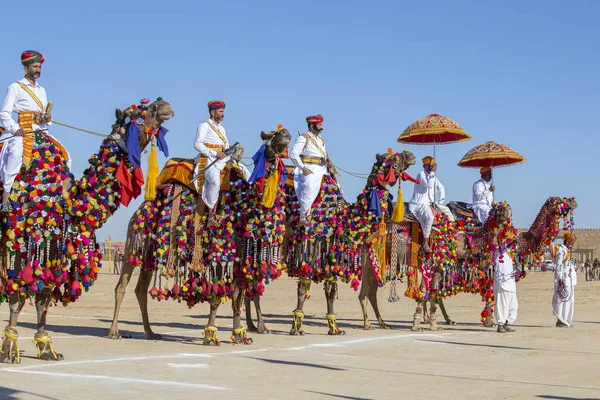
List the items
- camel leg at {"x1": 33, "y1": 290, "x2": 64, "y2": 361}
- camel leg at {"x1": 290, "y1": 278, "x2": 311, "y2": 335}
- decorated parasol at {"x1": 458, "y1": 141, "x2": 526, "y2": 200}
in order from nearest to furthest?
1. camel leg at {"x1": 33, "y1": 290, "x2": 64, "y2": 361}
2. camel leg at {"x1": 290, "y1": 278, "x2": 311, "y2": 335}
3. decorated parasol at {"x1": 458, "y1": 141, "x2": 526, "y2": 200}

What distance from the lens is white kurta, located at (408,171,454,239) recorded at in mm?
16953

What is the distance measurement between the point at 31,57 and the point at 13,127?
40.2 inches

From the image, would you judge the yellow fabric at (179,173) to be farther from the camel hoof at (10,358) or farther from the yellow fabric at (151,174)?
the camel hoof at (10,358)

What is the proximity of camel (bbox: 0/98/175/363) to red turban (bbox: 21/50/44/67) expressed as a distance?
963mm

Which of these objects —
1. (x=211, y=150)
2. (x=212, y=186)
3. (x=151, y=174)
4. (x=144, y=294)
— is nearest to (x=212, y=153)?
(x=211, y=150)

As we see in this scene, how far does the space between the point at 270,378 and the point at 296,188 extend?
5750 millimetres

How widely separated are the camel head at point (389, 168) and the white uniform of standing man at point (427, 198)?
1.12 m

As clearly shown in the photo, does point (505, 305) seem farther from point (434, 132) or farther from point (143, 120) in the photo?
point (143, 120)

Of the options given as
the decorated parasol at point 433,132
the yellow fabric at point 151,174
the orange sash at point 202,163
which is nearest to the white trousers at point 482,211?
the decorated parasol at point 433,132

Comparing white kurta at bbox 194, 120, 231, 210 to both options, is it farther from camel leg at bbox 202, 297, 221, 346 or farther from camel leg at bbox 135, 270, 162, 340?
camel leg at bbox 135, 270, 162, 340

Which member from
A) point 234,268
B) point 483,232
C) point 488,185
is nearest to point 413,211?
point 483,232

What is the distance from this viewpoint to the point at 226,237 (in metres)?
13.6

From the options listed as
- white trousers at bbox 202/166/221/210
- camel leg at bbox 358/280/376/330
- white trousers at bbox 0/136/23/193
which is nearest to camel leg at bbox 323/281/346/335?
camel leg at bbox 358/280/376/330

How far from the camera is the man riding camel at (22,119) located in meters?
10.8
